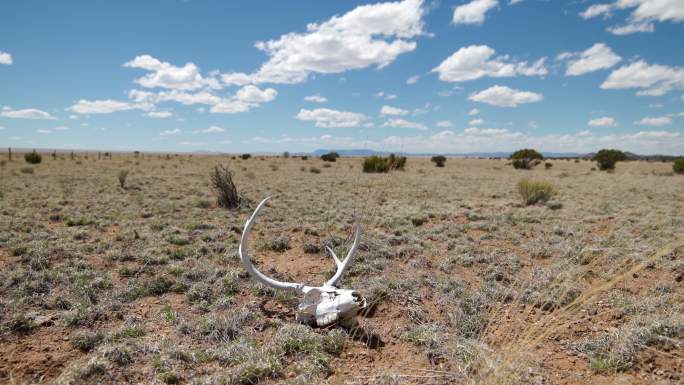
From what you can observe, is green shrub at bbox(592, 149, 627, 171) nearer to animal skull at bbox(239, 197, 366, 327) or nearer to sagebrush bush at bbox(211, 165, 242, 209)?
sagebrush bush at bbox(211, 165, 242, 209)

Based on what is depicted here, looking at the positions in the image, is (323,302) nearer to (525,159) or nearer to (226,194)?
(226,194)

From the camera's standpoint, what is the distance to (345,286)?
5.03 metres

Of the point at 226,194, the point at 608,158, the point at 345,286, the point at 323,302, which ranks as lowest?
the point at 345,286

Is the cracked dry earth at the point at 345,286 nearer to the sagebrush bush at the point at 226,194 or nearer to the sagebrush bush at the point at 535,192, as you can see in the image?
the sagebrush bush at the point at 226,194

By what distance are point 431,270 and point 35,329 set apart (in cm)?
497

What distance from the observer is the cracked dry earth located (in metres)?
3.03

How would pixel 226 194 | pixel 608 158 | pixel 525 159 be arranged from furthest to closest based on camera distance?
pixel 525 159, pixel 608 158, pixel 226 194

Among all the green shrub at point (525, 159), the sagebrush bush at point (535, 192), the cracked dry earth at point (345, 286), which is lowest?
the cracked dry earth at point (345, 286)

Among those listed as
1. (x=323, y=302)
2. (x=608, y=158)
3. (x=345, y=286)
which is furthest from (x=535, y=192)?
(x=608, y=158)

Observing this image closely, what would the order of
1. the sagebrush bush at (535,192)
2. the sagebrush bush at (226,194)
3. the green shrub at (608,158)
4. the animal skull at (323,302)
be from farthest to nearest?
the green shrub at (608,158) < the sagebrush bush at (535,192) < the sagebrush bush at (226,194) < the animal skull at (323,302)

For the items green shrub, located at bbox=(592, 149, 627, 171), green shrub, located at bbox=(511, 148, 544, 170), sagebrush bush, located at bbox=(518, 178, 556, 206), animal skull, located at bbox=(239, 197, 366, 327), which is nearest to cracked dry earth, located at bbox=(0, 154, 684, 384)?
animal skull, located at bbox=(239, 197, 366, 327)

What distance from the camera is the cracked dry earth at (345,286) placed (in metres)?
3.03

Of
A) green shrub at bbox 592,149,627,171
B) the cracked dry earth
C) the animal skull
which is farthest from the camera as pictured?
green shrub at bbox 592,149,627,171

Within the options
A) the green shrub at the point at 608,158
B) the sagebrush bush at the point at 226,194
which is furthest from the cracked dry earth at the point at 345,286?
the green shrub at the point at 608,158
